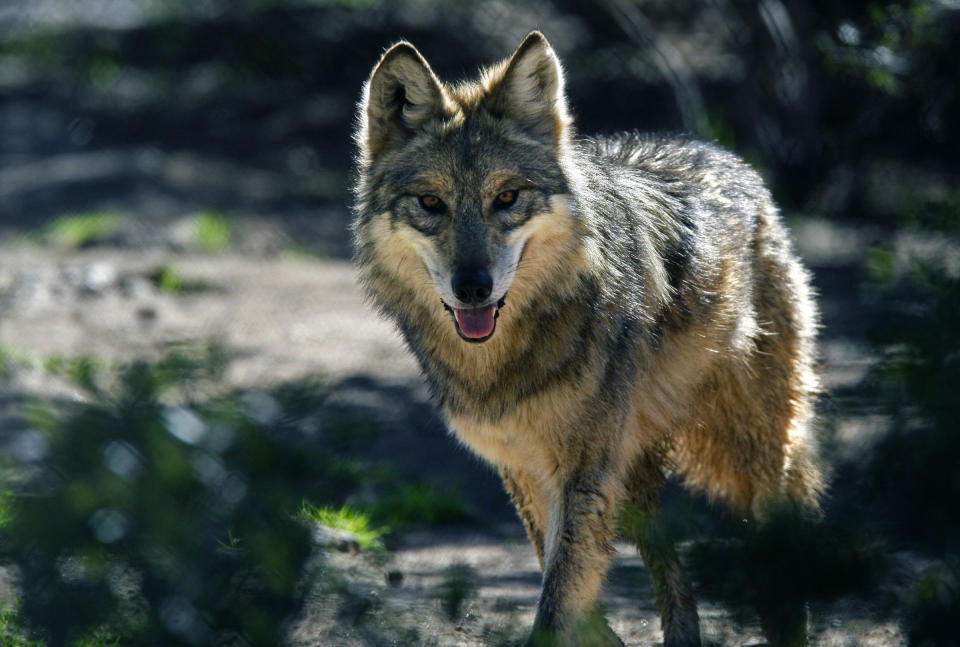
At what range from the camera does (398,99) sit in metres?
4.20

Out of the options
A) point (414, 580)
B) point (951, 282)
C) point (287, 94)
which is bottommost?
point (414, 580)

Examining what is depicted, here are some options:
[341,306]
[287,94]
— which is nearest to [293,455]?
[341,306]

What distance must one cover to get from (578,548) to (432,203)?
1371 millimetres

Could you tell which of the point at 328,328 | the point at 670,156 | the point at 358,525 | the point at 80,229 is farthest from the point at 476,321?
the point at 80,229

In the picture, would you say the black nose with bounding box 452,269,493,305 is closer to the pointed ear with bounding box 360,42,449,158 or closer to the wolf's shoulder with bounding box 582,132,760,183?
the pointed ear with bounding box 360,42,449,158

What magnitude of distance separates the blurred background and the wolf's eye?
1060mm

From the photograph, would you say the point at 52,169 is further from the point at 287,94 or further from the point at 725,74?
the point at 725,74

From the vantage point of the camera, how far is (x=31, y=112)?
1397 centimetres

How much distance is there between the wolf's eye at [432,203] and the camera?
3912 millimetres

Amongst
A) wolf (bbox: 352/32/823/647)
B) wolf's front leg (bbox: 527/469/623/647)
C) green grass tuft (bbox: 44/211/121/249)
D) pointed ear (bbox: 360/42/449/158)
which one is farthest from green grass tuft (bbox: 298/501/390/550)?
green grass tuft (bbox: 44/211/121/249)

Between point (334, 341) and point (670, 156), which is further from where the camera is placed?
point (334, 341)

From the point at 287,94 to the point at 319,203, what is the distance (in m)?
3.49

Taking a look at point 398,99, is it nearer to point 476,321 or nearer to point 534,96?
point 534,96

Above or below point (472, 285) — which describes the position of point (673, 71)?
above
